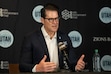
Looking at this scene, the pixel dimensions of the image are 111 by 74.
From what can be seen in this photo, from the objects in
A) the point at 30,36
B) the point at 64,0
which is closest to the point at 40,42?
the point at 30,36

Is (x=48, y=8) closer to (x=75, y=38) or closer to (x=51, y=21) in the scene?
(x=51, y=21)

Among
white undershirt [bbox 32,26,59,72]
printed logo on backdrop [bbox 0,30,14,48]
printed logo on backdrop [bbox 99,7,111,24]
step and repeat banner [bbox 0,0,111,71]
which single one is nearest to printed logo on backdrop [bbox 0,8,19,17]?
step and repeat banner [bbox 0,0,111,71]

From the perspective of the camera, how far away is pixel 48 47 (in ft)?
10.4

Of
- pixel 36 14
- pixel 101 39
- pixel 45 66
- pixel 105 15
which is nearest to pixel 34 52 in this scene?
pixel 45 66

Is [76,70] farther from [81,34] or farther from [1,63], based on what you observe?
[1,63]

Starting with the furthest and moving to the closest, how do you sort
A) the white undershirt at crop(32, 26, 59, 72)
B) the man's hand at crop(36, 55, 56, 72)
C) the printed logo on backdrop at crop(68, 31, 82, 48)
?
the printed logo on backdrop at crop(68, 31, 82, 48) < the white undershirt at crop(32, 26, 59, 72) < the man's hand at crop(36, 55, 56, 72)

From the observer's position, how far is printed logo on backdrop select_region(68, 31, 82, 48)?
3297mm

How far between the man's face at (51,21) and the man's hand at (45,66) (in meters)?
0.38

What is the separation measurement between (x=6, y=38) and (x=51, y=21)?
53 cm

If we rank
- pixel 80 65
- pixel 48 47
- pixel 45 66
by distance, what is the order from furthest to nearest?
1. pixel 48 47
2. pixel 80 65
3. pixel 45 66

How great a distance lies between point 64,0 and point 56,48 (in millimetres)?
572

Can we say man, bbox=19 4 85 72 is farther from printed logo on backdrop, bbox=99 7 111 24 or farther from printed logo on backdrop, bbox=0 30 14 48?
printed logo on backdrop, bbox=99 7 111 24

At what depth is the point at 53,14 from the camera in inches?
126

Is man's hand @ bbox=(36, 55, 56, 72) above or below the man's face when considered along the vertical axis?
below
